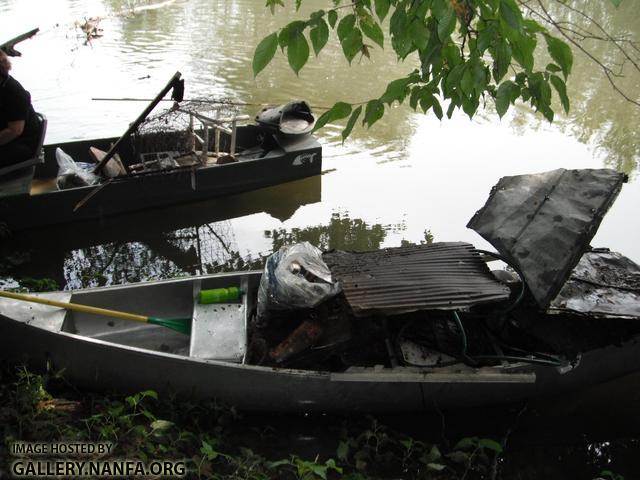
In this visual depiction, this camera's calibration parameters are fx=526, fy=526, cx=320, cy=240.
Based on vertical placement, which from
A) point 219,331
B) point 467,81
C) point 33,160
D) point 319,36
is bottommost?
point 219,331

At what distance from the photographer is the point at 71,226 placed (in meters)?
6.25

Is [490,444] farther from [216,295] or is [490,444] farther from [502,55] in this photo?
[502,55]

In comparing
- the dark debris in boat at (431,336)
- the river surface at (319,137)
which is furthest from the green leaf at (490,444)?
the river surface at (319,137)

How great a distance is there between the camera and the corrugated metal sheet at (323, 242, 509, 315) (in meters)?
3.51

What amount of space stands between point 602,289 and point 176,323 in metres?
3.28

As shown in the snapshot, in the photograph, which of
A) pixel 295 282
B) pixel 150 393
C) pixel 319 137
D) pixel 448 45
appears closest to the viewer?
pixel 448 45

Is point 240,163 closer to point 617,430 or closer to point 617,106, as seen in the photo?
point 617,430

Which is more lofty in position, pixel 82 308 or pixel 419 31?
pixel 419 31

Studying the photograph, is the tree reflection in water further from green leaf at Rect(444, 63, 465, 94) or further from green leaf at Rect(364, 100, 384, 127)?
green leaf at Rect(444, 63, 465, 94)

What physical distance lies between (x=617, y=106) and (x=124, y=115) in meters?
9.41

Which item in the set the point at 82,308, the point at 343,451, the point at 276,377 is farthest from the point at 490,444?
the point at 82,308

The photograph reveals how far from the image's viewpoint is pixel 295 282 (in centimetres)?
372

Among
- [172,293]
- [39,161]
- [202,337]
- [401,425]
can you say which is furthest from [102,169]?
[401,425]

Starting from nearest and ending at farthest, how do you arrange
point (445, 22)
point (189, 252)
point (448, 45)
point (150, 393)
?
point (445, 22) < point (448, 45) < point (150, 393) < point (189, 252)
